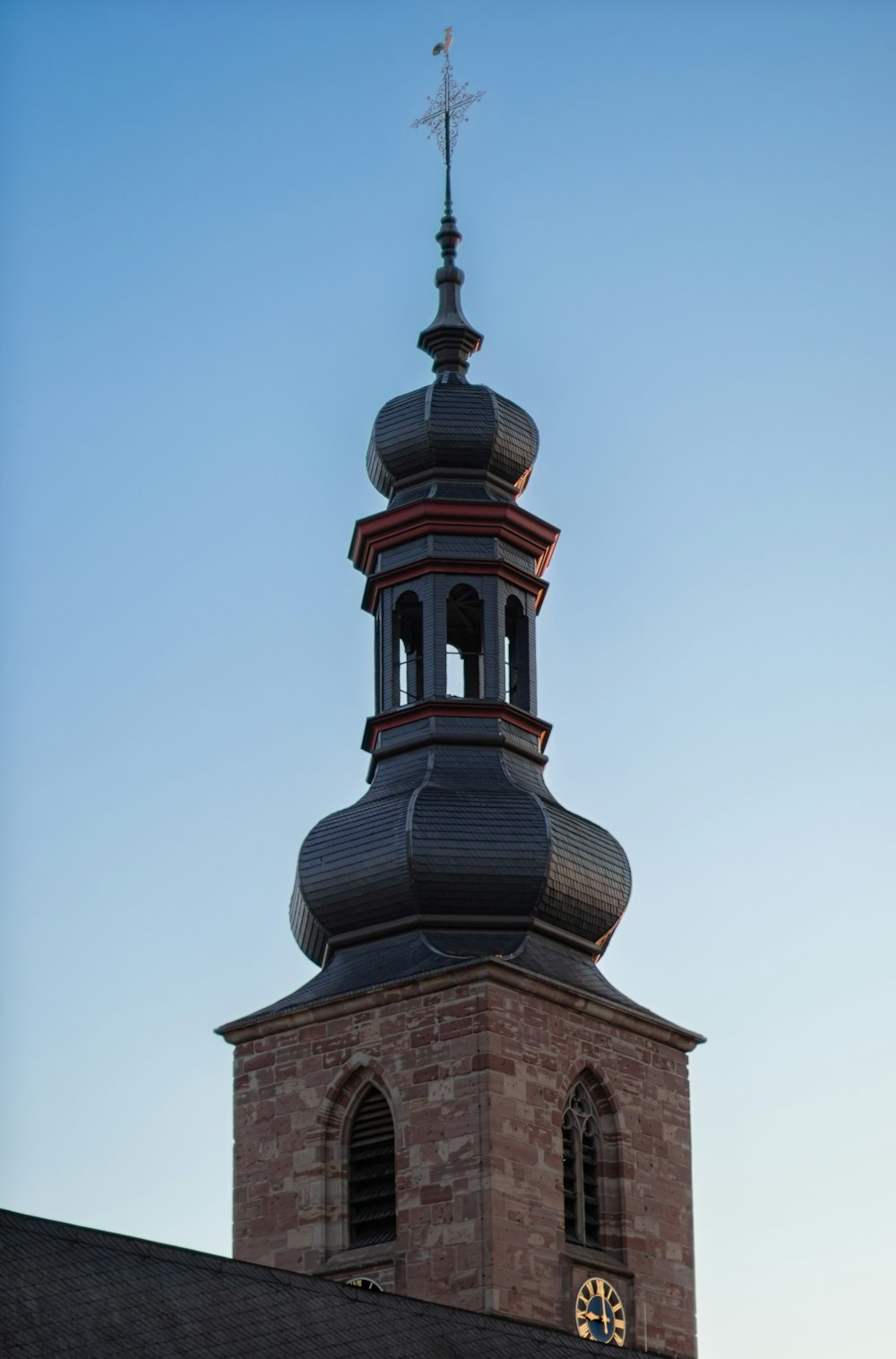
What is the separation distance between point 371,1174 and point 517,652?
8870 mm

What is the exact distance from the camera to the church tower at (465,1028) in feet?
154

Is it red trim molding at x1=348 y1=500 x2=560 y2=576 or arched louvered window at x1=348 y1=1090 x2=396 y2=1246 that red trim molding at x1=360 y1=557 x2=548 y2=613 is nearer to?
red trim molding at x1=348 y1=500 x2=560 y2=576

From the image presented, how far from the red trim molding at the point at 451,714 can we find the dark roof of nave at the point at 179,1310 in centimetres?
1219

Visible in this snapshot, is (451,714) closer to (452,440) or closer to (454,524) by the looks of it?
(454,524)

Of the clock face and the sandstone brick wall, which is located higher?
the sandstone brick wall

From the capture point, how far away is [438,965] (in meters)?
48.4

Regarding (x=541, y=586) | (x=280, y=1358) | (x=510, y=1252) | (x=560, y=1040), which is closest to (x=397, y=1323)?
(x=280, y=1358)

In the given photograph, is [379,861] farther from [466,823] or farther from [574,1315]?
[574,1315]

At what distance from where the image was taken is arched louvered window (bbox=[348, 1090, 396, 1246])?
4753cm

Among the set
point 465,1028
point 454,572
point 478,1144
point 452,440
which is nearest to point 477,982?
point 465,1028

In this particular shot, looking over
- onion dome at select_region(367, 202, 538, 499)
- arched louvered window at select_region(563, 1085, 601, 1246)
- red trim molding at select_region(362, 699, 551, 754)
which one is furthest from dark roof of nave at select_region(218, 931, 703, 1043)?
onion dome at select_region(367, 202, 538, 499)

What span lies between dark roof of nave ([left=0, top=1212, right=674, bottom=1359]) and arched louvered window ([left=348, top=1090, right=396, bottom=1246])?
19.3 ft

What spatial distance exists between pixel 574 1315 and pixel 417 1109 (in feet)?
10.8

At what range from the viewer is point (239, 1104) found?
49906 millimetres
